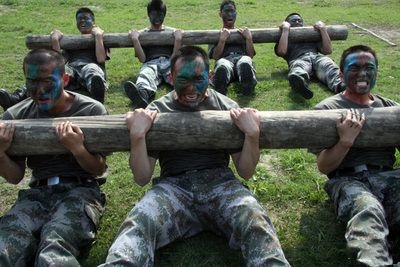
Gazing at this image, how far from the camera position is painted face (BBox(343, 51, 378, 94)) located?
4.55 metres

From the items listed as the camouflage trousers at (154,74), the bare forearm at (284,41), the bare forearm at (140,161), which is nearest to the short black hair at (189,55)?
the bare forearm at (140,161)

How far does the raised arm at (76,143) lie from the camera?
4012mm

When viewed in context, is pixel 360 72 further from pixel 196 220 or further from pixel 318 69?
pixel 318 69

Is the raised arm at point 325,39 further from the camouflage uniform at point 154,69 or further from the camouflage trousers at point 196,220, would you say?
the camouflage trousers at point 196,220

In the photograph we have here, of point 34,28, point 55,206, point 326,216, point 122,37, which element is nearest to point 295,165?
point 326,216

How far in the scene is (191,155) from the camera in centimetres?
436

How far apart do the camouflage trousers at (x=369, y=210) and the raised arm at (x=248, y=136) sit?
863 mm

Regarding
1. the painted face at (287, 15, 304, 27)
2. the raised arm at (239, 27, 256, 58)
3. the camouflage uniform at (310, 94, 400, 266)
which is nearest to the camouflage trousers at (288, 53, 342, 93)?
the raised arm at (239, 27, 256, 58)

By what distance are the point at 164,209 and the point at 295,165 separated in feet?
7.70

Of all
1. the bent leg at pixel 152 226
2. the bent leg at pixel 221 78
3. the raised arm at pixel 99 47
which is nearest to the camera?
the bent leg at pixel 152 226

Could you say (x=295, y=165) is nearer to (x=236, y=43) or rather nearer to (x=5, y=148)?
(x=5, y=148)

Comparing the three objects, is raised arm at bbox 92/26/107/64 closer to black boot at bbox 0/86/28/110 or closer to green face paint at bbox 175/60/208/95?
black boot at bbox 0/86/28/110

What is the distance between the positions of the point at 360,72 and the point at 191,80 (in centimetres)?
172

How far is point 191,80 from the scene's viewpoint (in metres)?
4.28
